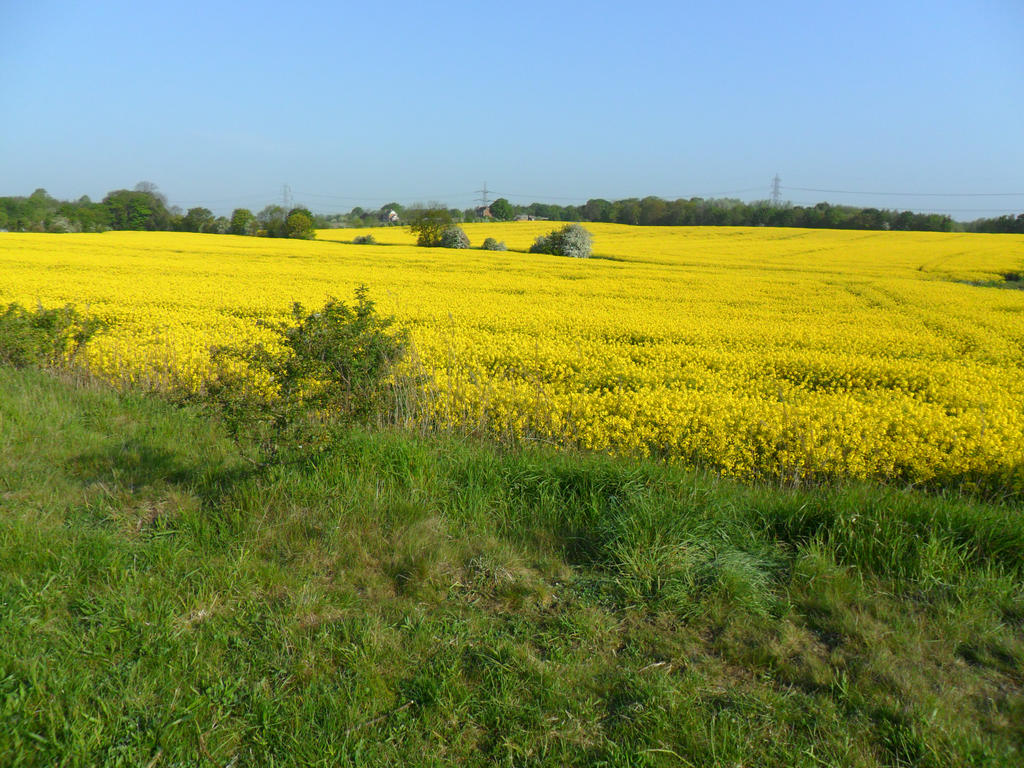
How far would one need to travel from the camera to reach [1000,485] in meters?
4.89

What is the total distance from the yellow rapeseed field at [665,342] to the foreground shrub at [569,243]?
4802mm

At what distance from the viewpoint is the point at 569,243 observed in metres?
32.2

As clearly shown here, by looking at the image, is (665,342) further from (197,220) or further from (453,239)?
(197,220)

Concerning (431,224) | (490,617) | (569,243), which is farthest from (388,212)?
(490,617)

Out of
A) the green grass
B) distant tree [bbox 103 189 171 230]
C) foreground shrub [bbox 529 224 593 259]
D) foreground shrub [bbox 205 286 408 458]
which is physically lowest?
the green grass

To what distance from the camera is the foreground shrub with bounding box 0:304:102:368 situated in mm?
7090

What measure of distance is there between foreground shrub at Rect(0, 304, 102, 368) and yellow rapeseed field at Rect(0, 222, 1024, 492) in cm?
30

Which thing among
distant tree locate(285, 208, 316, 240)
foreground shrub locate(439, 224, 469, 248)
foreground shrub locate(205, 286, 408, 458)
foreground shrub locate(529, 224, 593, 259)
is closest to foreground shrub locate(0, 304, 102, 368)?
foreground shrub locate(205, 286, 408, 458)

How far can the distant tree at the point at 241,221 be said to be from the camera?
51.5m

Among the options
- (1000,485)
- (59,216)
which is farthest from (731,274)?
(59,216)

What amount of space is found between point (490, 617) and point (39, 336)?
7.18 metres

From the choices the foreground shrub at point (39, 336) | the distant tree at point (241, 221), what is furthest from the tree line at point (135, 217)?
the foreground shrub at point (39, 336)

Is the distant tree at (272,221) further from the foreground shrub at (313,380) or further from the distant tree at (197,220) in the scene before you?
the foreground shrub at (313,380)

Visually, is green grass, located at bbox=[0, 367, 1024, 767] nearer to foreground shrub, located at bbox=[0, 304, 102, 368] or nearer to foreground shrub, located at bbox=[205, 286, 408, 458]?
foreground shrub, located at bbox=[205, 286, 408, 458]
